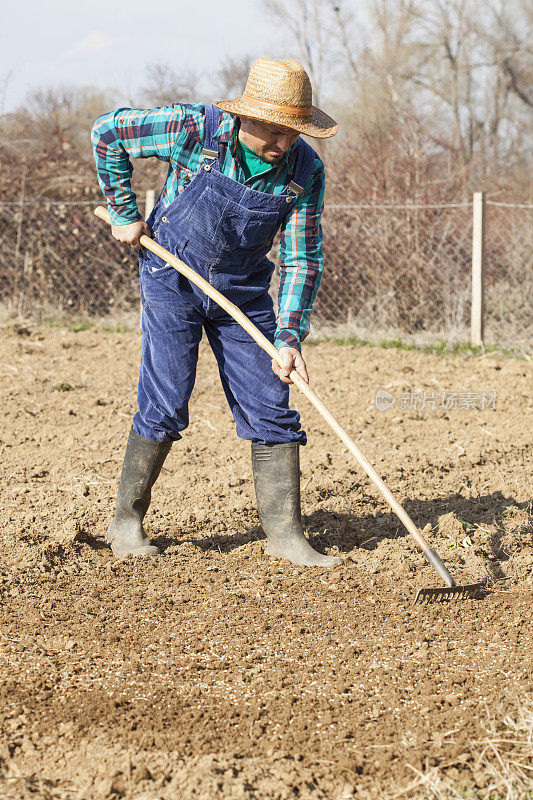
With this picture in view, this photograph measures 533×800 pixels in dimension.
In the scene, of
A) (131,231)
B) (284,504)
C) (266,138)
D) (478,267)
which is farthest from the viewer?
(478,267)

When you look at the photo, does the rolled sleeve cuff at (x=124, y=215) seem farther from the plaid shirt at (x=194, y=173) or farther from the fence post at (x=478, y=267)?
the fence post at (x=478, y=267)

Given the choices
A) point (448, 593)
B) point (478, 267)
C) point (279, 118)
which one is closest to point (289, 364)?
point (279, 118)

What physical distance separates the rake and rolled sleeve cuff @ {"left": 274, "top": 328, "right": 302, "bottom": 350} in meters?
0.06

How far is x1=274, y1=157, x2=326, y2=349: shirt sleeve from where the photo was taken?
3355 millimetres

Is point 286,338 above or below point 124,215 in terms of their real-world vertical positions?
below

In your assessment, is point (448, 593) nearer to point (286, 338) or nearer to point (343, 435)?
point (343, 435)

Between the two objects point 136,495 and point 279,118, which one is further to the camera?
point 136,495

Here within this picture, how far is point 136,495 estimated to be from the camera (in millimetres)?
3643

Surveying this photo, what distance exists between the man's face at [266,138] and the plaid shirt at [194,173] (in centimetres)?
6

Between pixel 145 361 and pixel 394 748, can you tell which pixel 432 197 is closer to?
pixel 145 361

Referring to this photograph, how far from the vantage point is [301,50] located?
72.3 feet

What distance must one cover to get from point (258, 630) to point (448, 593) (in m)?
0.75

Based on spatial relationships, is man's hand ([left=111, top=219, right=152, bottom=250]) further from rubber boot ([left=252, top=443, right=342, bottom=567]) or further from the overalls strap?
rubber boot ([left=252, top=443, right=342, bottom=567])

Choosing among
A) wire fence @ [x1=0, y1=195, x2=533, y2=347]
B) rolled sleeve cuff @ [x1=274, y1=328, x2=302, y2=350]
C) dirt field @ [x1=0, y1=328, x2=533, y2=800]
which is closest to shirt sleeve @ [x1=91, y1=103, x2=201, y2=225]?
rolled sleeve cuff @ [x1=274, y1=328, x2=302, y2=350]
